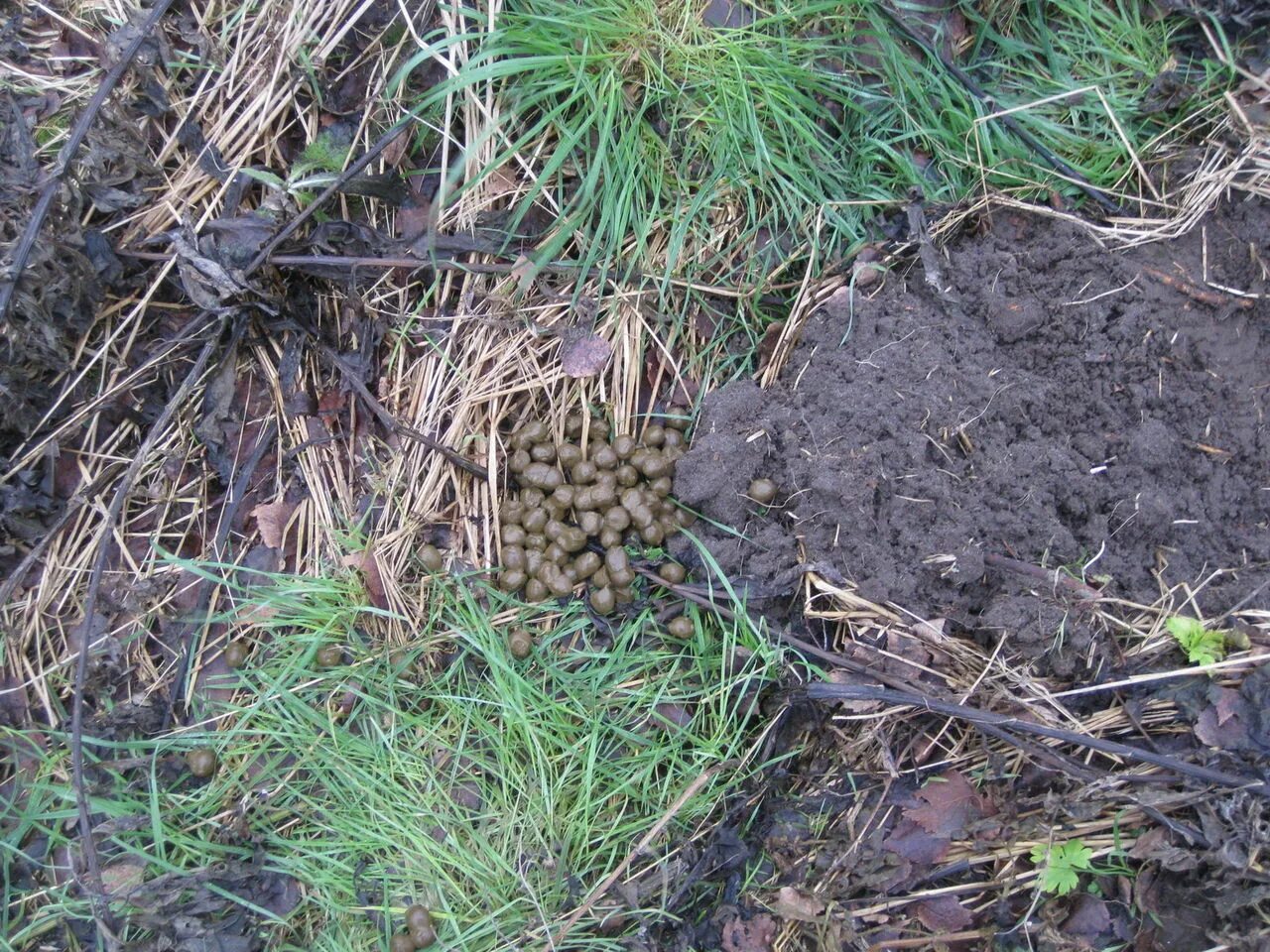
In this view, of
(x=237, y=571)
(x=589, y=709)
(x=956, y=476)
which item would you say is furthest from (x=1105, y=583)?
(x=237, y=571)

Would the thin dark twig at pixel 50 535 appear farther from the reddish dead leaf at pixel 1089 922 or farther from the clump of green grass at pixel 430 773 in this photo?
the reddish dead leaf at pixel 1089 922

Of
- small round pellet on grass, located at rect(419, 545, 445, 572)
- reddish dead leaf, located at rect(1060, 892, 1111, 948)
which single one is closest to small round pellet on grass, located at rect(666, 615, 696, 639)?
small round pellet on grass, located at rect(419, 545, 445, 572)

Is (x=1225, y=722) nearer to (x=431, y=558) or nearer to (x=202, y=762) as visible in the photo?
(x=431, y=558)

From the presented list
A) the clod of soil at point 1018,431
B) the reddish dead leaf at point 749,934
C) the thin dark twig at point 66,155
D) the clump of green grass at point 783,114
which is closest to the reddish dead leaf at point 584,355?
the clump of green grass at point 783,114

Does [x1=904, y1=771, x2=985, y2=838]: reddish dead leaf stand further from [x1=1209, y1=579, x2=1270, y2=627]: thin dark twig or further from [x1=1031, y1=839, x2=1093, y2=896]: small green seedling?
[x1=1209, y1=579, x2=1270, y2=627]: thin dark twig

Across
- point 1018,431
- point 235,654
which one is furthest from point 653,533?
point 235,654

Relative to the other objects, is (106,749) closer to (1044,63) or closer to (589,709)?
(589,709)
